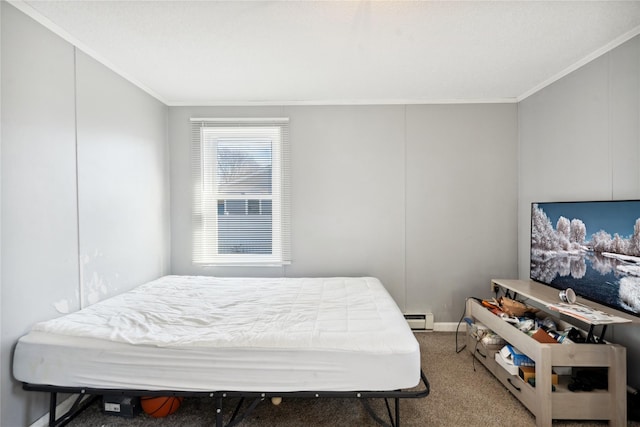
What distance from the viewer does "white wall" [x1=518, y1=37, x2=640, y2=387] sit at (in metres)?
1.90

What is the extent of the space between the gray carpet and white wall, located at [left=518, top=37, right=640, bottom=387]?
2.79 feet

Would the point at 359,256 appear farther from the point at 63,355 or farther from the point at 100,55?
the point at 100,55

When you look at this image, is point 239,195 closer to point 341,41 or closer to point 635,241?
point 341,41

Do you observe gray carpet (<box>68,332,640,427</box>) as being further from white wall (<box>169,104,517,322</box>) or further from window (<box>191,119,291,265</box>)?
window (<box>191,119,291,265</box>)

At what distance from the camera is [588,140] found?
7.28 ft

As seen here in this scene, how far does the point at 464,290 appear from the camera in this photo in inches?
121

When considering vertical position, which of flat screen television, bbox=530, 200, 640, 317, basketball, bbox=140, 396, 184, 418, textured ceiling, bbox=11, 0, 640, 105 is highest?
textured ceiling, bbox=11, 0, 640, 105

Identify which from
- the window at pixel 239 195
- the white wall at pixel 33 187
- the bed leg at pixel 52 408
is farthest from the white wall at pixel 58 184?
the window at pixel 239 195

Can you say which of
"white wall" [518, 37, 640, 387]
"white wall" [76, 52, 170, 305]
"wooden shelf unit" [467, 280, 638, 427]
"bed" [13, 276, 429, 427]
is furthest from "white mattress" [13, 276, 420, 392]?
"white wall" [518, 37, 640, 387]

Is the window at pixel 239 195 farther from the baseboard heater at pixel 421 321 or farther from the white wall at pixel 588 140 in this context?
the white wall at pixel 588 140

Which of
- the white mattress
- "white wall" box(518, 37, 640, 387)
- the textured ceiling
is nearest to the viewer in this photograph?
the white mattress

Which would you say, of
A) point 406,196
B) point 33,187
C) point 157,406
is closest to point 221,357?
point 157,406

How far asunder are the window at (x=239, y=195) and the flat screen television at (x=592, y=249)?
2.35 meters

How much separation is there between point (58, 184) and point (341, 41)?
2.12m
